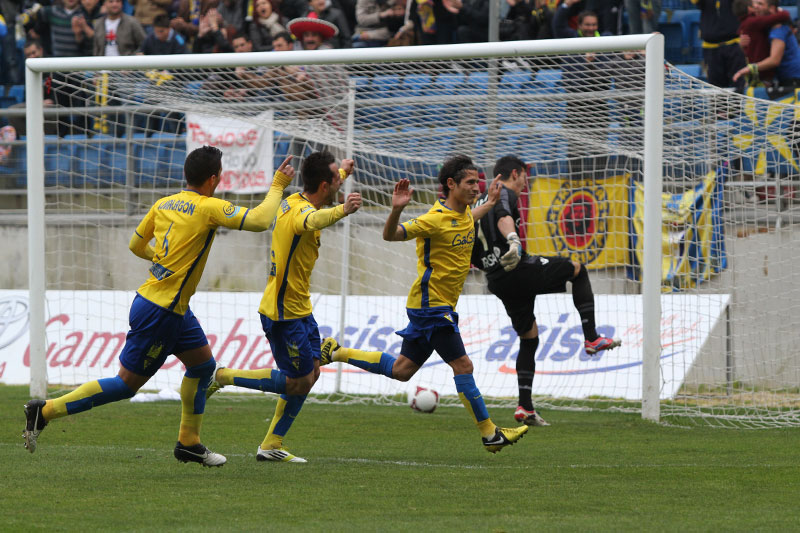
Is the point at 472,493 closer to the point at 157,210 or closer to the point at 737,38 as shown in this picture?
the point at 157,210

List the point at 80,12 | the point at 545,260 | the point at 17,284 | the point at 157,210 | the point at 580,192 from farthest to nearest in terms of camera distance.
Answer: the point at 80,12 < the point at 17,284 < the point at 580,192 < the point at 545,260 < the point at 157,210

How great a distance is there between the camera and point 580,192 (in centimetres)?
1224

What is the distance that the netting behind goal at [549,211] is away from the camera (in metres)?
10.5

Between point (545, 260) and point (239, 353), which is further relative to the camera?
point (239, 353)

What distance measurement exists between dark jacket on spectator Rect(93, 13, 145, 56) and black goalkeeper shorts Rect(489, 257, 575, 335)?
9.35m

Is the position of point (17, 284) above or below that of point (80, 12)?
below

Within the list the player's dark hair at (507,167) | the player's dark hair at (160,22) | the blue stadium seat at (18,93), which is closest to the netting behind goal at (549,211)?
the player's dark hair at (507,167)

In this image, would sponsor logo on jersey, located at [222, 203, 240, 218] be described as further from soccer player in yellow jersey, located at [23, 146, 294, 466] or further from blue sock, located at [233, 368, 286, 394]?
blue sock, located at [233, 368, 286, 394]

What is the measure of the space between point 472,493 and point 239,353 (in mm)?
7051

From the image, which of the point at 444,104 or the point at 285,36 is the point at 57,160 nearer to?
the point at 285,36

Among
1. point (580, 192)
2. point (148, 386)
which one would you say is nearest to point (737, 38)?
point (580, 192)

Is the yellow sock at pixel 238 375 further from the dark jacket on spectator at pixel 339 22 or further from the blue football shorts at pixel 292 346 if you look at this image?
the dark jacket on spectator at pixel 339 22

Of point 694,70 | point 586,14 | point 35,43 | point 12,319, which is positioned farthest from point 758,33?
point 35,43

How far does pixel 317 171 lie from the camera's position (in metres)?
6.85
